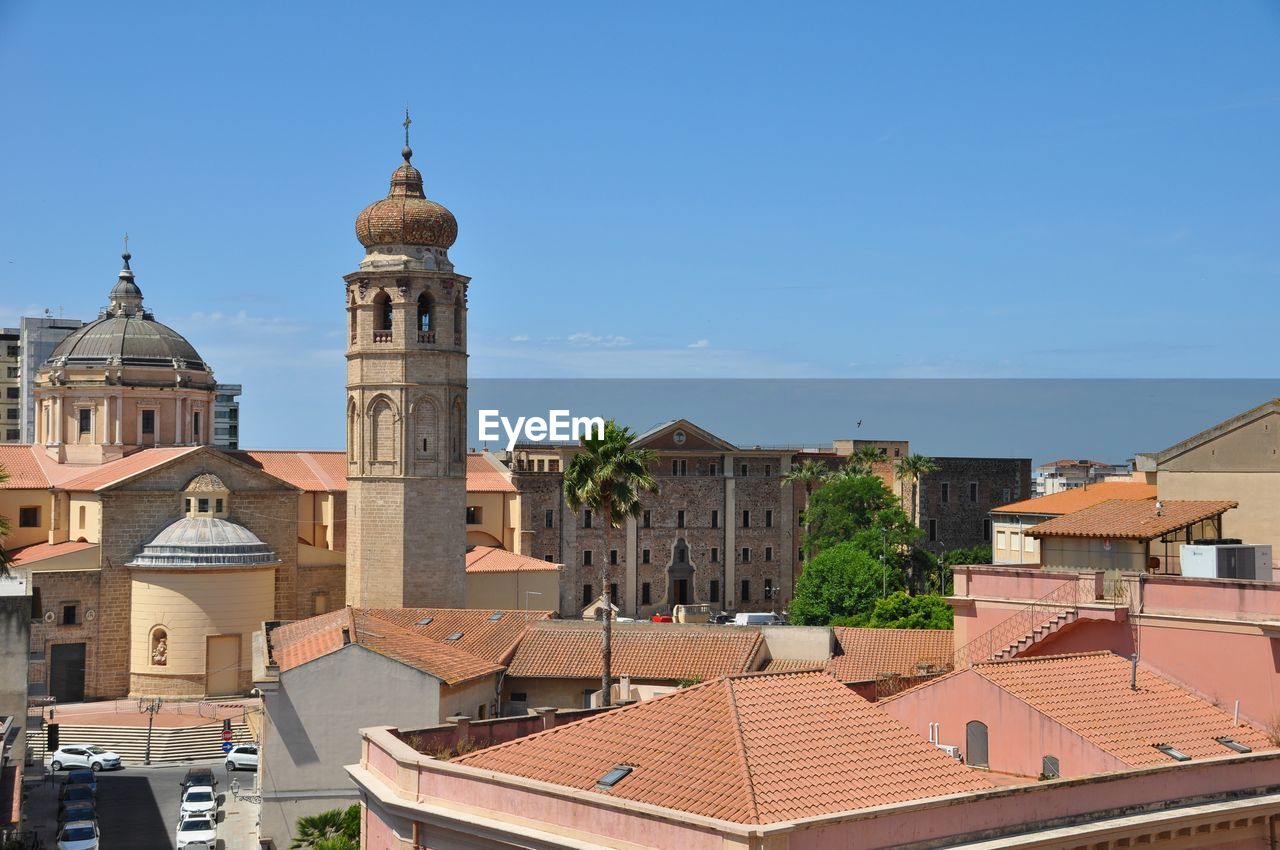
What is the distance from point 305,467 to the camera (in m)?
63.6

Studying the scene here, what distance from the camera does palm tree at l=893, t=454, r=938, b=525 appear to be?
8300cm

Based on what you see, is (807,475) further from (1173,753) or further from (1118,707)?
(1173,753)

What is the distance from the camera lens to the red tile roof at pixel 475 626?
3850 cm

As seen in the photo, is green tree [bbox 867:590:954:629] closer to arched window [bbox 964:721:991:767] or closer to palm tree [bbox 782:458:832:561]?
palm tree [bbox 782:458:832:561]

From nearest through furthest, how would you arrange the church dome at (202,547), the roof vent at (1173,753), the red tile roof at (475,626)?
the roof vent at (1173,753) < the red tile roof at (475,626) < the church dome at (202,547)

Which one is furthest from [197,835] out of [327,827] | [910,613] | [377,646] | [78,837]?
[910,613]

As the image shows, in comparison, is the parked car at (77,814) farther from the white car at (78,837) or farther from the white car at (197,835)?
the white car at (197,835)

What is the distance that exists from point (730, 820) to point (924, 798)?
8.92 ft

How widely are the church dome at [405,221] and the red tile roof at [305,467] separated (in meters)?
14.5

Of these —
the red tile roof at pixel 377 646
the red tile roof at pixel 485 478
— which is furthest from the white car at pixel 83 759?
the red tile roof at pixel 485 478

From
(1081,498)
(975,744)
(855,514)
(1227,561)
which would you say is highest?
(1081,498)

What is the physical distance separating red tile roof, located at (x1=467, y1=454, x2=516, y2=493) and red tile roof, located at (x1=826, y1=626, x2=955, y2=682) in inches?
1247

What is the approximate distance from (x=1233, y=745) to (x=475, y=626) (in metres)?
23.0

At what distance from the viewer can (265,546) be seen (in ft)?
184
